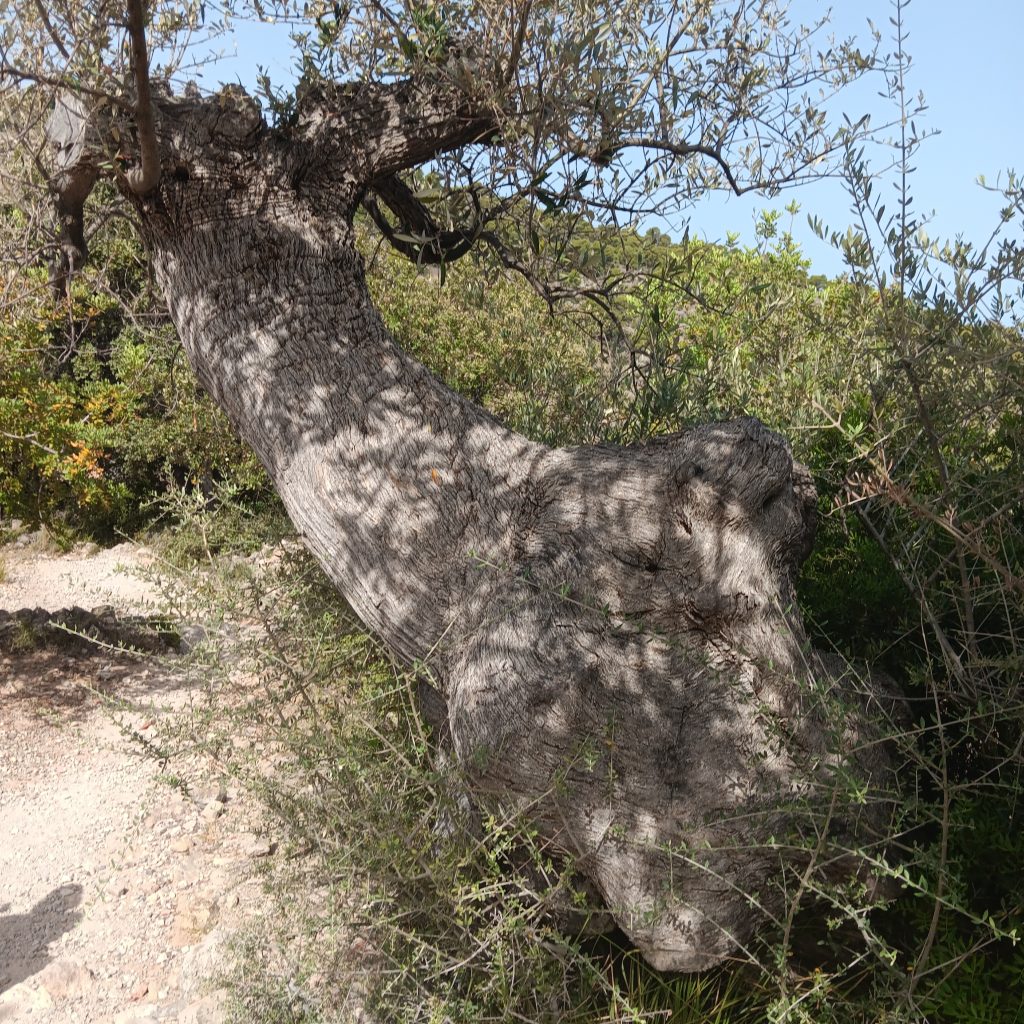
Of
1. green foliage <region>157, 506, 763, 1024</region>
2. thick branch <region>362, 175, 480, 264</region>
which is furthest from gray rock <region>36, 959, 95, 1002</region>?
thick branch <region>362, 175, 480, 264</region>

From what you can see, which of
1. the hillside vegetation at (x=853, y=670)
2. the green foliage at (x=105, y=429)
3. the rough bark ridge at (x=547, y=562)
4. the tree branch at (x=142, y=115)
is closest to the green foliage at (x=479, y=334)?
the green foliage at (x=105, y=429)

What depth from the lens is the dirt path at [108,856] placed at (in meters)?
4.46

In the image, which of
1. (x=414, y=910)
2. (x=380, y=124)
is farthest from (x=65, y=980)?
(x=380, y=124)

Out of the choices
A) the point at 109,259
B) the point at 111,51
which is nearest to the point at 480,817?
the point at 111,51

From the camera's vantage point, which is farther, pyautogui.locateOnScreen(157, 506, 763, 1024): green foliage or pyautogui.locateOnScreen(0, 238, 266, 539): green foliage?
pyautogui.locateOnScreen(0, 238, 266, 539): green foliage

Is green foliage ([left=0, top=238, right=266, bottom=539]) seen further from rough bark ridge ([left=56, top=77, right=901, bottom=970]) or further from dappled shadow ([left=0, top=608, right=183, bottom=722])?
rough bark ridge ([left=56, top=77, right=901, bottom=970])

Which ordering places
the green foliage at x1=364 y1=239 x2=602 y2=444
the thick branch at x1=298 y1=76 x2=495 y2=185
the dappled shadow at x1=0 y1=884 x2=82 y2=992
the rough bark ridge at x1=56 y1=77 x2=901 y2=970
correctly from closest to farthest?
the rough bark ridge at x1=56 y1=77 x2=901 y2=970, the dappled shadow at x1=0 y1=884 x2=82 y2=992, the thick branch at x1=298 y1=76 x2=495 y2=185, the green foliage at x1=364 y1=239 x2=602 y2=444

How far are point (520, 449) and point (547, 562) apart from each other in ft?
2.52

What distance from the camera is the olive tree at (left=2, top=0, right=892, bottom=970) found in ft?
11.6

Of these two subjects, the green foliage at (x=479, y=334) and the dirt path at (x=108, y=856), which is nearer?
the dirt path at (x=108, y=856)

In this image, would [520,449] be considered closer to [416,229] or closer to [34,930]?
[416,229]

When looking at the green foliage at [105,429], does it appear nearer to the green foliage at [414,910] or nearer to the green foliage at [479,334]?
the green foliage at [479,334]

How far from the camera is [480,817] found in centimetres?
387

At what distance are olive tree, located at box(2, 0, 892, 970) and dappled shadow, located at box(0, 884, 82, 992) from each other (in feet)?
7.48
